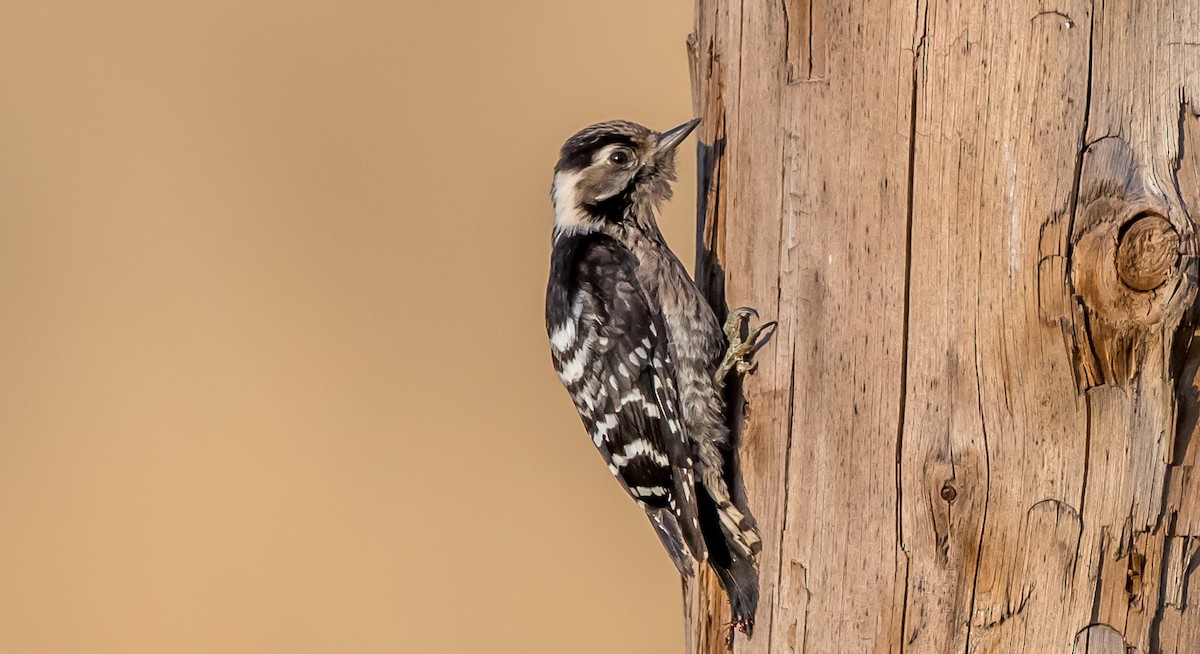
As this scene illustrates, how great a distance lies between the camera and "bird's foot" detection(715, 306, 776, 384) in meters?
2.48

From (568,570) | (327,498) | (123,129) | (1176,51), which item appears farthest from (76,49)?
(1176,51)

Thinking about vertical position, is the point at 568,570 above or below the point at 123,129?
below

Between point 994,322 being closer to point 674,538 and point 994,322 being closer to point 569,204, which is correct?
point 674,538

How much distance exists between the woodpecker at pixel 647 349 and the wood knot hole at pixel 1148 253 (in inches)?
34.3

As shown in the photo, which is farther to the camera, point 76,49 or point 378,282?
point 76,49

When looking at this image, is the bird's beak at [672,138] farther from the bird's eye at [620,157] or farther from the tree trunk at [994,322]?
the tree trunk at [994,322]

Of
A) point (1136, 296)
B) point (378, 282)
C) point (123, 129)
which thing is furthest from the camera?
point (123, 129)

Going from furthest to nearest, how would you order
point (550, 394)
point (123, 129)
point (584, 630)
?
point (123, 129) → point (550, 394) → point (584, 630)

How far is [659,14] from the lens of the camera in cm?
764

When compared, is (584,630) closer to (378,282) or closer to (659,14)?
(378,282)

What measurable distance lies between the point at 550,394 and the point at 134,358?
247cm

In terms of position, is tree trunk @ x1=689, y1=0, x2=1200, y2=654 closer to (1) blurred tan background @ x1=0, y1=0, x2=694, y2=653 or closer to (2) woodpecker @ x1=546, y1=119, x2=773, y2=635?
(2) woodpecker @ x1=546, y1=119, x2=773, y2=635

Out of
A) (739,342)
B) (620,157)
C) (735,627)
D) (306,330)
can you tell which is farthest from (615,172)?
(306,330)

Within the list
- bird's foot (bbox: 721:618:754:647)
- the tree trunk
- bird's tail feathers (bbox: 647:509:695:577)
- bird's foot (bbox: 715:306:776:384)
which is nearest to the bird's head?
bird's foot (bbox: 715:306:776:384)
